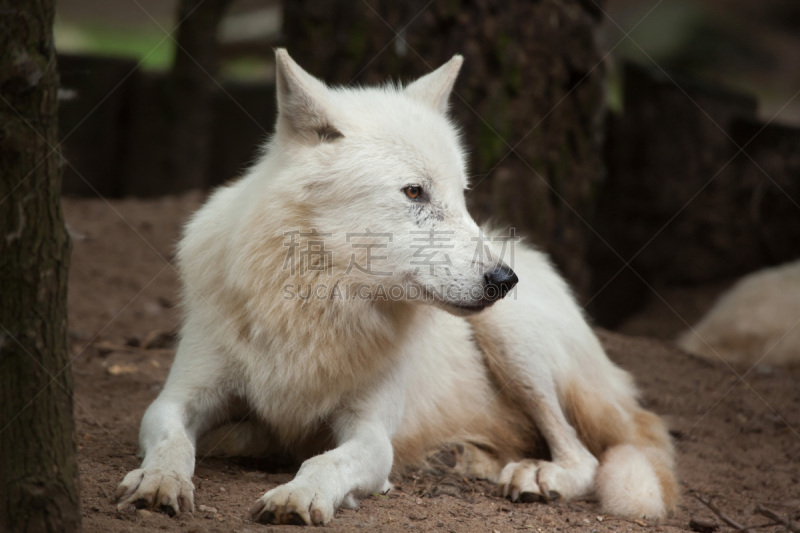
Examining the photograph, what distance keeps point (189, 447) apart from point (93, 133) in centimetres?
822

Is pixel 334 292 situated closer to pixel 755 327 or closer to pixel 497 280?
pixel 497 280

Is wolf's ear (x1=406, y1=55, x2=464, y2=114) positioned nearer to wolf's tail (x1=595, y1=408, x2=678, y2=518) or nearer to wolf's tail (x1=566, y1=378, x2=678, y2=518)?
wolf's tail (x1=566, y1=378, x2=678, y2=518)

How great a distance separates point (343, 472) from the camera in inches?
109

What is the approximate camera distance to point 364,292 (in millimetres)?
3111

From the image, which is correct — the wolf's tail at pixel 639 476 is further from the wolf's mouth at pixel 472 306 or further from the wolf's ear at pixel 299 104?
the wolf's ear at pixel 299 104

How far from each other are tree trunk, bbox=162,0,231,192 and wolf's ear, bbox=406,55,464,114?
5.69 m

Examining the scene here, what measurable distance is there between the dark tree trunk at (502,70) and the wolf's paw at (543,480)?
8.11 ft

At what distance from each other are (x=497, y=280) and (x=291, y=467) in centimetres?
122

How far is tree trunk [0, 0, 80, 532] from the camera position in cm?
187

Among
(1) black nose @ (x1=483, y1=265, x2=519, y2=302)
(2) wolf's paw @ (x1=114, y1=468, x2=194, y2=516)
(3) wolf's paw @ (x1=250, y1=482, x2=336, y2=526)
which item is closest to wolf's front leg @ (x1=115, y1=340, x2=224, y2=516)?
(2) wolf's paw @ (x1=114, y1=468, x2=194, y2=516)

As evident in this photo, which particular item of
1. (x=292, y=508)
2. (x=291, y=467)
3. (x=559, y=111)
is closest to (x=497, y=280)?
(x=292, y=508)

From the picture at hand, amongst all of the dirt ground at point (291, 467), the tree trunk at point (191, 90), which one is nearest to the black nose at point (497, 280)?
the dirt ground at point (291, 467)

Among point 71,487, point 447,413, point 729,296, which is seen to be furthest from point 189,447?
point 729,296

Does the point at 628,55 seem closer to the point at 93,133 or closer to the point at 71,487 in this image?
the point at 93,133
